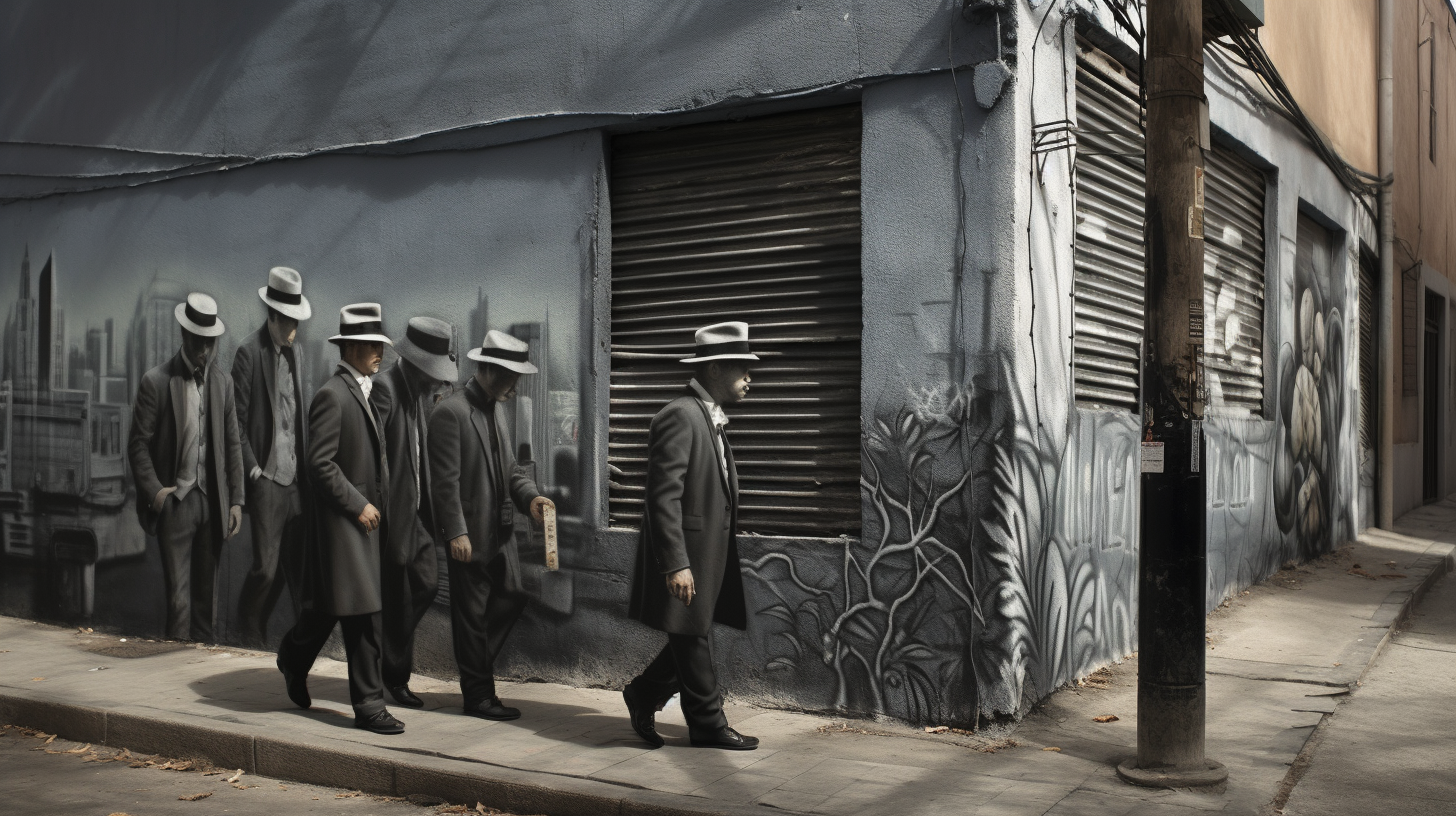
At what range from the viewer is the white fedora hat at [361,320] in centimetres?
784

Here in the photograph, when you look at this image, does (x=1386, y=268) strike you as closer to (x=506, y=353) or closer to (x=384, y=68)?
(x=506, y=353)

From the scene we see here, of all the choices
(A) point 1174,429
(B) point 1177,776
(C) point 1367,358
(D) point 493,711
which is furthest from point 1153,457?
(C) point 1367,358

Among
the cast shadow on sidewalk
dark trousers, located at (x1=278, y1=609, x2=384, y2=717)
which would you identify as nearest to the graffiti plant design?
the cast shadow on sidewalk

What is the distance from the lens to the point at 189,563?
9.16 meters

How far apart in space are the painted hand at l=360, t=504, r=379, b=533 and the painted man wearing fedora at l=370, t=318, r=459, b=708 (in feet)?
2.23

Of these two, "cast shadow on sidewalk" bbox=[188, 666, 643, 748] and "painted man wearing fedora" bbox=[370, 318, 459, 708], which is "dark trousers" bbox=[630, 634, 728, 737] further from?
"painted man wearing fedora" bbox=[370, 318, 459, 708]

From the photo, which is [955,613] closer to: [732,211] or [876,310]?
[876,310]

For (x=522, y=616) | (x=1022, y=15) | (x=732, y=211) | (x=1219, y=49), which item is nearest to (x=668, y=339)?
(x=732, y=211)

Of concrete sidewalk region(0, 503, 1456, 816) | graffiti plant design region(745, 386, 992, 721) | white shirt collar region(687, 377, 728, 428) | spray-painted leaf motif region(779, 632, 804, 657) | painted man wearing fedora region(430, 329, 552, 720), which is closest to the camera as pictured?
concrete sidewalk region(0, 503, 1456, 816)

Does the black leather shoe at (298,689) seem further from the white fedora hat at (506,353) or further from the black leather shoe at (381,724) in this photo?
the white fedora hat at (506,353)

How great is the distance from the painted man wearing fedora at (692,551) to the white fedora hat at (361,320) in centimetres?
221

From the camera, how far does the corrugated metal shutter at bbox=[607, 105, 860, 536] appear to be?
6.93 m

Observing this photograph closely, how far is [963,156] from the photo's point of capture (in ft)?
21.2

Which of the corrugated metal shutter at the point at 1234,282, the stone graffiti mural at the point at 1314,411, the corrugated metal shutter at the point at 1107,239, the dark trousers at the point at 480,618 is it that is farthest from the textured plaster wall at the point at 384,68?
the stone graffiti mural at the point at 1314,411
